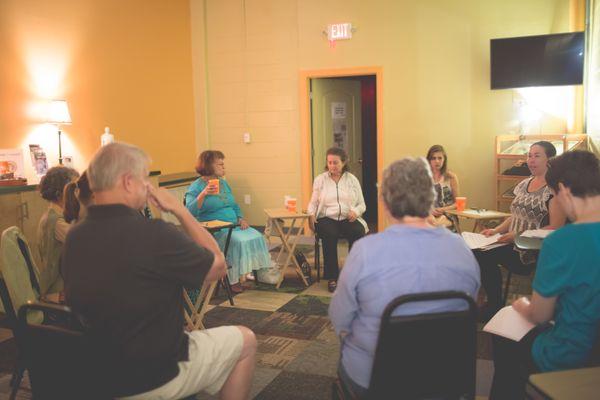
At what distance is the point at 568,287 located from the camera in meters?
1.73

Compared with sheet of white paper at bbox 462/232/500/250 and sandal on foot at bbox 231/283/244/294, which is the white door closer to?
sandal on foot at bbox 231/283/244/294

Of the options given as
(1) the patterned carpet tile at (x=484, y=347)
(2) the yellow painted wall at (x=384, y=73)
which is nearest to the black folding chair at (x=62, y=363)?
(1) the patterned carpet tile at (x=484, y=347)

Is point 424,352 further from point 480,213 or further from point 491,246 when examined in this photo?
point 480,213

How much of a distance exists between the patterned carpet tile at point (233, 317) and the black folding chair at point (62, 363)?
2.16m

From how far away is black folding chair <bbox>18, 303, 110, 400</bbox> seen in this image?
5.25 feet

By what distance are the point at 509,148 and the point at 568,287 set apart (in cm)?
473

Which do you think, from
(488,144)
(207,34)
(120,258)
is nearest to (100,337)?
(120,258)

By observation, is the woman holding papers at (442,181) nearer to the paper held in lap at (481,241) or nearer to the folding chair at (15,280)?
the paper held in lap at (481,241)

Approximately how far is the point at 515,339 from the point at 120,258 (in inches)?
56.2

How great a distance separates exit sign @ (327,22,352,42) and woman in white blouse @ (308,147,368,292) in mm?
2363

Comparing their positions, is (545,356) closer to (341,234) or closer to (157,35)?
(341,234)

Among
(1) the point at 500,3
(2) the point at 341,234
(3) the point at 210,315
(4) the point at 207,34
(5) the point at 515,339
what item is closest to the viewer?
(5) the point at 515,339

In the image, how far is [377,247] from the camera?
5.51 ft

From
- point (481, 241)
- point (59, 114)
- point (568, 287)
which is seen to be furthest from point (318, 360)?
point (59, 114)
